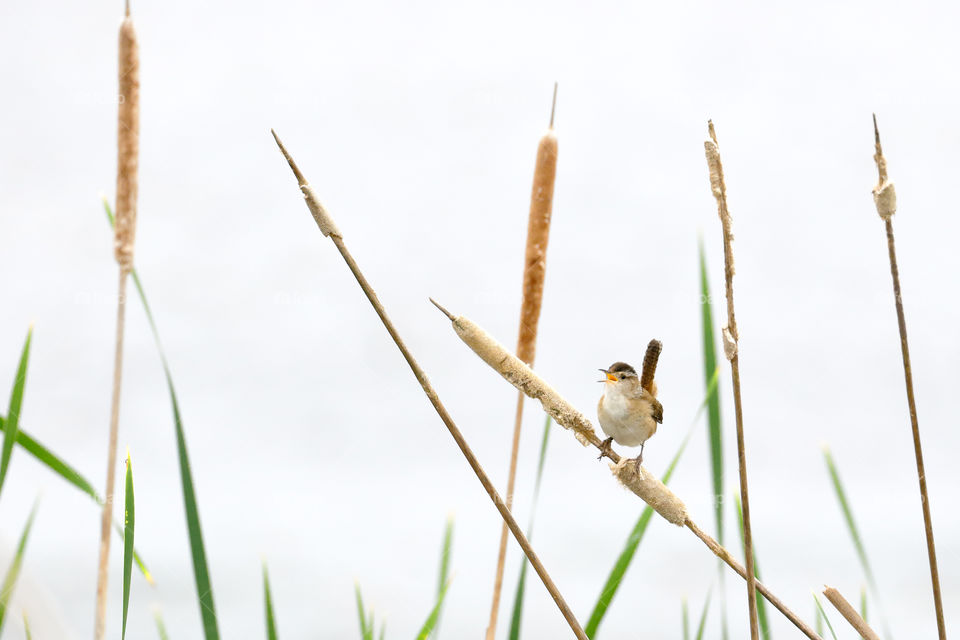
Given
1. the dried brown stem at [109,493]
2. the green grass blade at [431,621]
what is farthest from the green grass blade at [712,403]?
the dried brown stem at [109,493]

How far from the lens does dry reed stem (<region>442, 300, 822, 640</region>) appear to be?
1.11 m

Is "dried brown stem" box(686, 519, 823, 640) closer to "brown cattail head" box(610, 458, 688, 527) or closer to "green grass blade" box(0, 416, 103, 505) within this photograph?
"brown cattail head" box(610, 458, 688, 527)

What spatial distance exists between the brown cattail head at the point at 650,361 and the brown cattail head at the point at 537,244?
331 millimetres

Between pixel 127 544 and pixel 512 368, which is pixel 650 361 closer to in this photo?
pixel 512 368

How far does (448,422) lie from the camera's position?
3.60ft

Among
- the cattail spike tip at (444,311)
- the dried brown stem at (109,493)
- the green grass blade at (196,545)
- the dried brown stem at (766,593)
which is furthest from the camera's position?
the dried brown stem at (109,493)

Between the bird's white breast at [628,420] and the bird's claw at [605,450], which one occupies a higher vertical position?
the bird's white breast at [628,420]

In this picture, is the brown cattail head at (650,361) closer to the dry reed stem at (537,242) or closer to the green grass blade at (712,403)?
the green grass blade at (712,403)

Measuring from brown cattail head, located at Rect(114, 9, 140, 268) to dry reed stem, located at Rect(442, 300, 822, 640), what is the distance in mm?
1517

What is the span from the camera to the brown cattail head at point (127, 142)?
234 cm

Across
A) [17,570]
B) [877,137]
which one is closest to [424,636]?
[17,570]

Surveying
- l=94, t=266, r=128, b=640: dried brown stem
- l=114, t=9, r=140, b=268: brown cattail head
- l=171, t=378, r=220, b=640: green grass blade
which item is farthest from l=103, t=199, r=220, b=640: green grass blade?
l=114, t=9, r=140, b=268: brown cattail head

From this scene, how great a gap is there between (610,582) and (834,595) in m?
0.60

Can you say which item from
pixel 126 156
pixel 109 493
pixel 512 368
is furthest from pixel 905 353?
pixel 126 156
